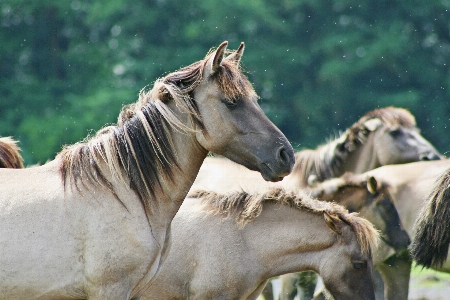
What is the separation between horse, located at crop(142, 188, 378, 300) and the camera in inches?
190

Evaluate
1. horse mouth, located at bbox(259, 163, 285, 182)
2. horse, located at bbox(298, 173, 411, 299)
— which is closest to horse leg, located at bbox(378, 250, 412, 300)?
horse, located at bbox(298, 173, 411, 299)

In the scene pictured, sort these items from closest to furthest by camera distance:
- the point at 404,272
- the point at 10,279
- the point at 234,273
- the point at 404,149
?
the point at 10,279 → the point at 234,273 → the point at 404,272 → the point at 404,149

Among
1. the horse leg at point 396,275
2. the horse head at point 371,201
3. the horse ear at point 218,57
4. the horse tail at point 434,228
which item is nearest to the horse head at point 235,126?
the horse ear at point 218,57

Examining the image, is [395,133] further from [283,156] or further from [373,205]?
[283,156]

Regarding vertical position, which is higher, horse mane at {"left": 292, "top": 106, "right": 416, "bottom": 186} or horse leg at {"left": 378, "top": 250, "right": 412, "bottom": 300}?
horse mane at {"left": 292, "top": 106, "right": 416, "bottom": 186}

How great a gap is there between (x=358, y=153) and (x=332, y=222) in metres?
3.39

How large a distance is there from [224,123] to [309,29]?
1820 cm

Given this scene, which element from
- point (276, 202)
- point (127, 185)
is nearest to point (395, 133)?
point (276, 202)

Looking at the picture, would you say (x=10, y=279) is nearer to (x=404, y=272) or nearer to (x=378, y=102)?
(x=404, y=272)

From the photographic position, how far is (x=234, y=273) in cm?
479

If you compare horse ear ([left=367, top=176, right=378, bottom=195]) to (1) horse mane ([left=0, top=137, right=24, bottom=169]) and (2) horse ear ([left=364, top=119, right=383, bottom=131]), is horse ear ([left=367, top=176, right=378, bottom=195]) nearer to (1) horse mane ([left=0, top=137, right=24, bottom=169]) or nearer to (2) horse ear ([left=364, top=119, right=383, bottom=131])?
(2) horse ear ([left=364, top=119, right=383, bottom=131])

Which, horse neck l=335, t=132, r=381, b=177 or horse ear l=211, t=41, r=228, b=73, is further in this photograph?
horse neck l=335, t=132, r=381, b=177

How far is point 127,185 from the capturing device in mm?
3730

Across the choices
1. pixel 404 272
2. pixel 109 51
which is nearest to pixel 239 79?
pixel 404 272
